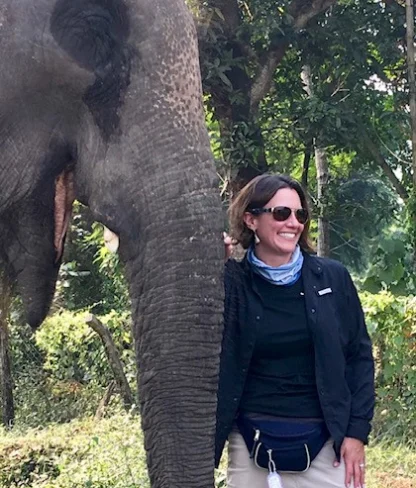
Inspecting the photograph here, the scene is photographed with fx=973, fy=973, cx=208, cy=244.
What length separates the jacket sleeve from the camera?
2.99 meters

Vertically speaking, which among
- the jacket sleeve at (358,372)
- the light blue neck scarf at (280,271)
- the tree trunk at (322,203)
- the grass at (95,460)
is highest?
the tree trunk at (322,203)

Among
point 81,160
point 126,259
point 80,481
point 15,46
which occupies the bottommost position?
point 80,481

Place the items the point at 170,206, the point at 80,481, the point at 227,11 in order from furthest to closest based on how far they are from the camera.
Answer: the point at 227,11, the point at 80,481, the point at 170,206

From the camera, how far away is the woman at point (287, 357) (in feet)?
9.47

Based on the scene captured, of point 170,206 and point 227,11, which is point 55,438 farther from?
point 170,206

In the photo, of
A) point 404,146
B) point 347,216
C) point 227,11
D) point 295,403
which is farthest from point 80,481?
point 404,146

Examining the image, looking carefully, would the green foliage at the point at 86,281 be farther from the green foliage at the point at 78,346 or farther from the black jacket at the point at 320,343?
the black jacket at the point at 320,343

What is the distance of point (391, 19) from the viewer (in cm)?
898

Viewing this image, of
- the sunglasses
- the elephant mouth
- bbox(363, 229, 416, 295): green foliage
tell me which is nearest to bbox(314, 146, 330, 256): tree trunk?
bbox(363, 229, 416, 295): green foliage

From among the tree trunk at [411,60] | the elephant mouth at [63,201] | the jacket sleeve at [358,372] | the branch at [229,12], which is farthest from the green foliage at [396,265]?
the elephant mouth at [63,201]

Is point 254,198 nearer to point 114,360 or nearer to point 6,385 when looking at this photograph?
point 114,360

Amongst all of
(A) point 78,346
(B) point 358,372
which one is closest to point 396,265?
(A) point 78,346

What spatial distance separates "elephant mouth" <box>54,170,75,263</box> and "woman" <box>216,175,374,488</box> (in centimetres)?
52

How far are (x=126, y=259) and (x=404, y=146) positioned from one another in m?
8.73
